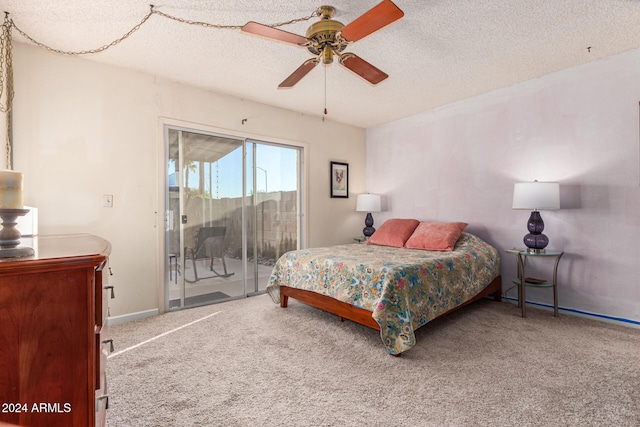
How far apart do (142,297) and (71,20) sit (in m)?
2.41

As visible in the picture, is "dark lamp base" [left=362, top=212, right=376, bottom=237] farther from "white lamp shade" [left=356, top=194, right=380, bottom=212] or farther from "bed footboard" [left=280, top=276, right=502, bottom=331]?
"bed footboard" [left=280, top=276, right=502, bottom=331]

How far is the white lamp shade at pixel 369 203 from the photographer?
15.8 ft

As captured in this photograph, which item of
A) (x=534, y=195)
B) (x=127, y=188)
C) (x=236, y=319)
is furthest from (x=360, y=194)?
(x=127, y=188)

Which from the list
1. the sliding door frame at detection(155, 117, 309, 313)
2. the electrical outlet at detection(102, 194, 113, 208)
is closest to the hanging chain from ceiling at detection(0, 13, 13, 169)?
the electrical outlet at detection(102, 194, 113, 208)

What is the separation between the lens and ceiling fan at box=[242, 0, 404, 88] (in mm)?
1759

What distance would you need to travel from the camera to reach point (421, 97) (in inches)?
154

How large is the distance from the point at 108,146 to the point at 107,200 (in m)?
0.51

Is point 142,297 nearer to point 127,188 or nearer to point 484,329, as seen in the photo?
point 127,188

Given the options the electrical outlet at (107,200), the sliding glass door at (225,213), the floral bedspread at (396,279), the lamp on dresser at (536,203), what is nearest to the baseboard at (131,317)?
the sliding glass door at (225,213)

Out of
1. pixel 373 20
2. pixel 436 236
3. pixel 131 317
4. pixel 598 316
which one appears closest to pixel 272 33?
pixel 373 20

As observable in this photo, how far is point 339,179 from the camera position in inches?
194

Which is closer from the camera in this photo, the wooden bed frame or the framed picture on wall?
the wooden bed frame

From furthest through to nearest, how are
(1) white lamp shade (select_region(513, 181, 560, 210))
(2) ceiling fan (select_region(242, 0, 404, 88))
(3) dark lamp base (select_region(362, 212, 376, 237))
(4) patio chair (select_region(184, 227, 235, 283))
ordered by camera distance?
(3) dark lamp base (select_region(362, 212, 376, 237)) → (4) patio chair (select_region(184, 227, 235, 283)) → (1) white lamp shade (select_region(513, 181, 560, 210)) → (2) ceiling fan (select_region(242, 0, 404, 88))

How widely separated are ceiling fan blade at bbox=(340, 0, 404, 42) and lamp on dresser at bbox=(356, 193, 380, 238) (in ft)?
9.87
